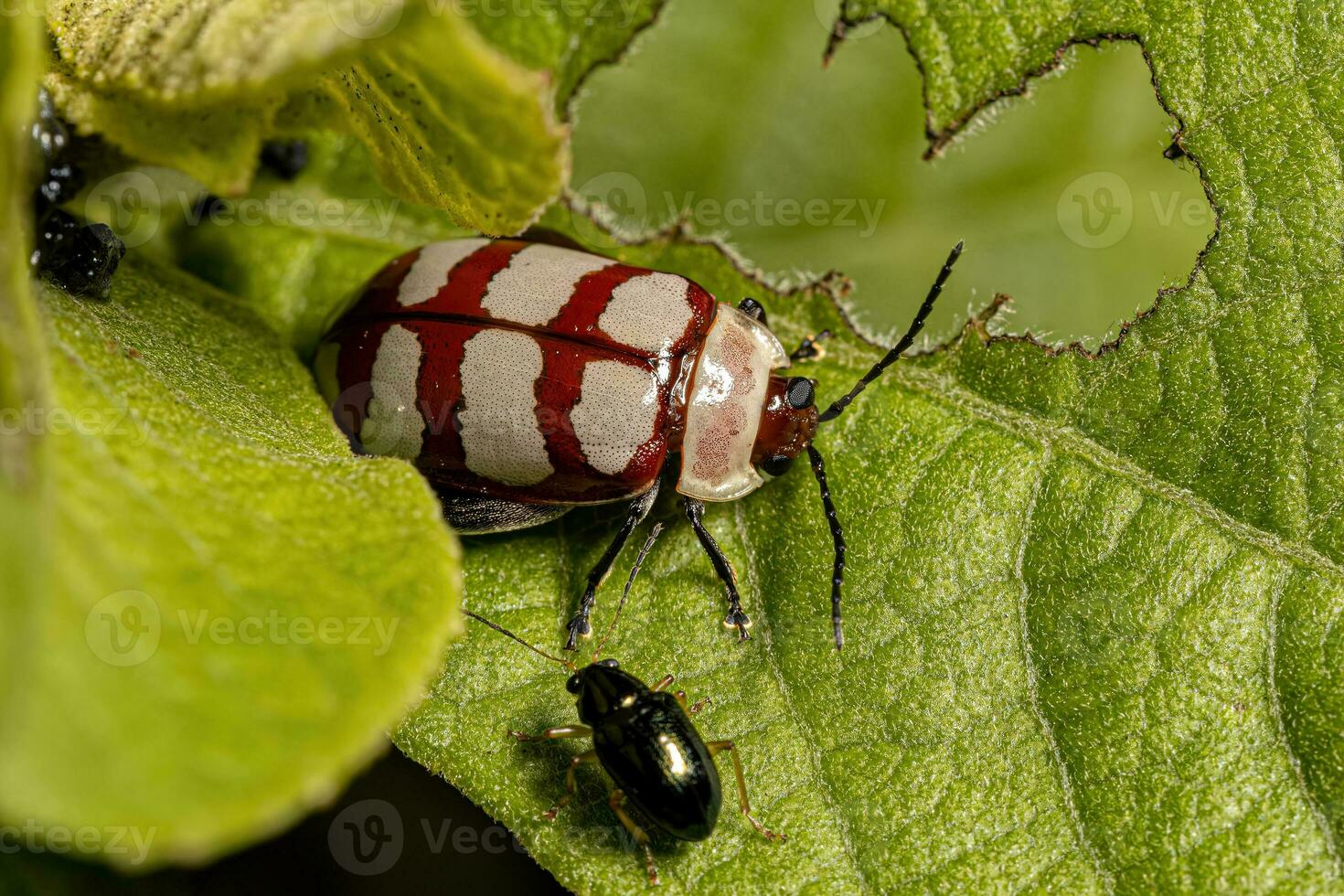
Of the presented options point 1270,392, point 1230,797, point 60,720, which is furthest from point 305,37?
point 1230,797

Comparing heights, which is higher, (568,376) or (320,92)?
(320,92)

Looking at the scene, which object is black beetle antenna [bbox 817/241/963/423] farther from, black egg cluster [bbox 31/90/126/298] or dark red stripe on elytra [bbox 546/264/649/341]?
black egg cluster [bbox 31/90/126/298]

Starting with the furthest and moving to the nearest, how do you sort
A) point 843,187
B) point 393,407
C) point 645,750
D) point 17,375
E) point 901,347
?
point 843,187
point 393,407
point 901,347
point 645,750
point 17,375

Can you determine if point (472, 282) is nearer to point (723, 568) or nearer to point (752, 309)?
point (752, 309)

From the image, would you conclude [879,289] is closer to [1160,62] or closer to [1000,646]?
[1160,62]

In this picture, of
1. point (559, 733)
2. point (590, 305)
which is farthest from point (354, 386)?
point (559, 733)
